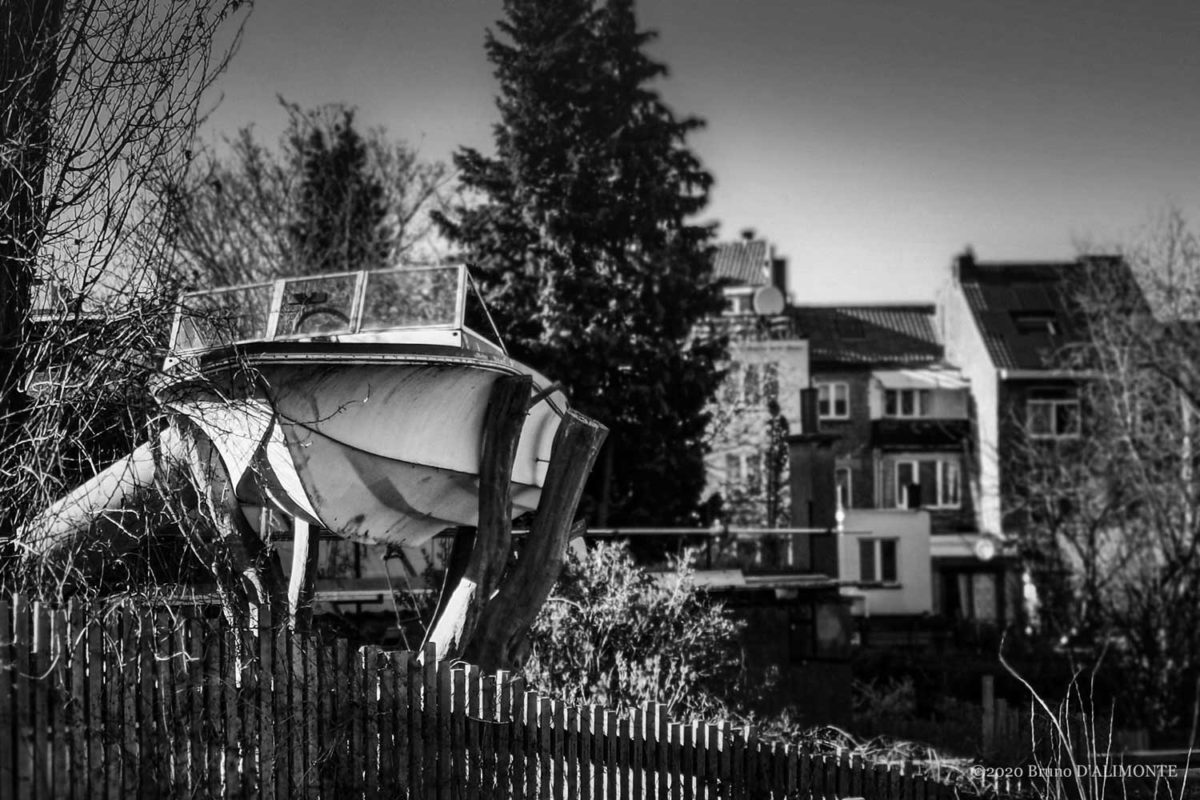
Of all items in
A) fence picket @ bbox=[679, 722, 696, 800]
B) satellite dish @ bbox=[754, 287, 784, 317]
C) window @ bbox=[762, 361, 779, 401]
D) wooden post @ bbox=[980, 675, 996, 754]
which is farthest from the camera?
window @ bbox=[762, 361, 779, 401]

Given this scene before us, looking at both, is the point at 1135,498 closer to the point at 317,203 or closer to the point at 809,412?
the point at 809,412

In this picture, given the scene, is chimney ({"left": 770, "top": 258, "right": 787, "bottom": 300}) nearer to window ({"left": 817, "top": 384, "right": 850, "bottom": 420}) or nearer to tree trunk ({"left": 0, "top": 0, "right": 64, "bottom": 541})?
window ({"left": 817, "top": 384, "right": 850, "bottom": 420})

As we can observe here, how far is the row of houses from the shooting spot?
4469 cm

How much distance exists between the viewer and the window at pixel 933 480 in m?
54.8

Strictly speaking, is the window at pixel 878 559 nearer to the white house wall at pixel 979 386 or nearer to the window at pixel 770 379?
the white house wall at pixel 979 386

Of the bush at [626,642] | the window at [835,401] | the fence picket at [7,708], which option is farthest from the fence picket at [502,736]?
the window at [835,401]

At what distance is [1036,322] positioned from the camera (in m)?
54.9

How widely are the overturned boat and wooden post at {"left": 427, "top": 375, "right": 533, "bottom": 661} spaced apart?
0.55 feet

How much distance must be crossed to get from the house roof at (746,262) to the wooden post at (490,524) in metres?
44.2

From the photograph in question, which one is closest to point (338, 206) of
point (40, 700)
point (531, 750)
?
point (531, 750)

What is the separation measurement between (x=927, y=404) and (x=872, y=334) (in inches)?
195

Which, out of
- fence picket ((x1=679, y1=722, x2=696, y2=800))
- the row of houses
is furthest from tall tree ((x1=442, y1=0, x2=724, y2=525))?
fence picket ((x1=679, y1=722, x2=696, y2=800))

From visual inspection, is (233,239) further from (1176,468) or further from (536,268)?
(1176,468)

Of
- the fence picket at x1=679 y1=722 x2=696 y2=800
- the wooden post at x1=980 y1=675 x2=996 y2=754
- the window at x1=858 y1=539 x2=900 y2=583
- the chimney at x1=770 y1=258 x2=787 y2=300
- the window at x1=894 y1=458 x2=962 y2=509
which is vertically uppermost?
the chimney at x1=770 y1=258 x2=787 y2=300
